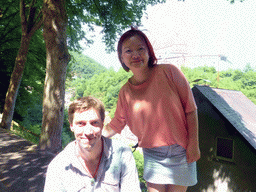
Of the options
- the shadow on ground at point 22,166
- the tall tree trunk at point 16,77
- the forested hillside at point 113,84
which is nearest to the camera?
the shadow on ground at point 22,166

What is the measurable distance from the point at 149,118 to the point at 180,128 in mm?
237

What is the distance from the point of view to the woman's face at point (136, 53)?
1.52 meters

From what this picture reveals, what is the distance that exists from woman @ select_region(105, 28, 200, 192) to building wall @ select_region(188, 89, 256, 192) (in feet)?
19.5

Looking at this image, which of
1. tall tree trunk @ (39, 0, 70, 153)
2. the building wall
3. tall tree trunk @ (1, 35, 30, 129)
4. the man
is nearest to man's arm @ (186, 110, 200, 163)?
the man

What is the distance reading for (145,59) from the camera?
154cm

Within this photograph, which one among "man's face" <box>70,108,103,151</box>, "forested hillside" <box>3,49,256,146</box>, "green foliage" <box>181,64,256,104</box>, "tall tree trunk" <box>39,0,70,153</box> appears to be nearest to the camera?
"man's face" <box>70,108,103,151</box>

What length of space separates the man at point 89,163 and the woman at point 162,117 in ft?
0.71

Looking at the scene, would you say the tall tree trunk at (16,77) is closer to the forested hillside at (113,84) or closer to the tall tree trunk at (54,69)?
the forested hillside at (113,84)

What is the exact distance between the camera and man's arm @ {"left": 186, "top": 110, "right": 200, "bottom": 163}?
4.88 ft

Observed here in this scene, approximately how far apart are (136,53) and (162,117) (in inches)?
20.2

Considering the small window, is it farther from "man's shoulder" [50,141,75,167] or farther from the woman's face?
"man's shoulder" [50,141,75,167]

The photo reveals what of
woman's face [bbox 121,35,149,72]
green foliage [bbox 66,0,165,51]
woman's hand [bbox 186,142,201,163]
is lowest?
woman's hand [bbox 186,142,201,163]

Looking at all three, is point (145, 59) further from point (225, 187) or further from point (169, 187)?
point (225, 187)

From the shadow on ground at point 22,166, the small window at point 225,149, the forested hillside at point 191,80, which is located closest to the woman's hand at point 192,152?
the shadow on ground at point 22,166
